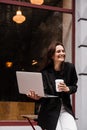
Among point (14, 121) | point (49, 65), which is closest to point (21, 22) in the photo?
point (14, 121)

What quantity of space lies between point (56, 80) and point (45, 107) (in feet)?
1.41

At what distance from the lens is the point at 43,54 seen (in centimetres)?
838

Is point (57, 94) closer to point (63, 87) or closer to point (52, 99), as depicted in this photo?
point (52, 99)

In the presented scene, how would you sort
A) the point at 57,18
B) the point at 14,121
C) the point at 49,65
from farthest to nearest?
the point at 57,18 < the point at 14,121 < the point at 49,65

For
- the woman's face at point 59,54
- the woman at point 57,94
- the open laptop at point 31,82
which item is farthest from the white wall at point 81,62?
the open laptop at point 31,82

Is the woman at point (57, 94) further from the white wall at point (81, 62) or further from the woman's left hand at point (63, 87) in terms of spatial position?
the white wall at point (81, 62)

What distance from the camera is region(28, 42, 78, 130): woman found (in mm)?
5434

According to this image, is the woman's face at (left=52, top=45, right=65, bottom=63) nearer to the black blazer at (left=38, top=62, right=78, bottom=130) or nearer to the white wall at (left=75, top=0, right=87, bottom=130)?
the black blazer at (left=38, top=62, right=78, bottom=130)

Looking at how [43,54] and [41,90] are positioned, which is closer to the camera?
[41,90]

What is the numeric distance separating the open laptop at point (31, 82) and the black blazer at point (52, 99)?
0.56 feet

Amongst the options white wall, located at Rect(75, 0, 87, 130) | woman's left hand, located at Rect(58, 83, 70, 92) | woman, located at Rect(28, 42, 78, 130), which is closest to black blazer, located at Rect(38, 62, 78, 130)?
woman, located at Rect(28, 42, 78, 130)

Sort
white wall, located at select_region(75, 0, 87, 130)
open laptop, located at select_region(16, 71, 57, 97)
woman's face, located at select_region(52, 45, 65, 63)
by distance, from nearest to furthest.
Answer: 1. open laptop, located at select_region(16, 71, 57, 97)
2. woman's face, located at select_region(52, 45, 65, 63)
3. white wall, located at select_region(75, 0, 87, 130)

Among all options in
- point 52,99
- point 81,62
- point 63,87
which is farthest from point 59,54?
point 81,62

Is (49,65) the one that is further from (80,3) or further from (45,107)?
(80,3)
